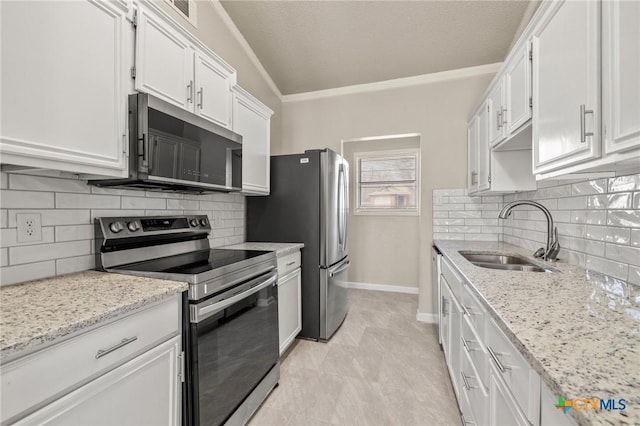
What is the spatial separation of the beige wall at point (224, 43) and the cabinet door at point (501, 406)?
111 inches

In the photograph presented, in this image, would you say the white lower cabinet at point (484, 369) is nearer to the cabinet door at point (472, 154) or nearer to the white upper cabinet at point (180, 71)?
the cabinet door at point (472, 154)

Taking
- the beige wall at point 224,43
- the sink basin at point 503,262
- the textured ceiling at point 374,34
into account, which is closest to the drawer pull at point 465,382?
the sink basin at point 503,262

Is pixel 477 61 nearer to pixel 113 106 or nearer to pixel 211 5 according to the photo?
pixel 211 5

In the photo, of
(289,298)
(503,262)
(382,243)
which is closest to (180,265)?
(289,298)

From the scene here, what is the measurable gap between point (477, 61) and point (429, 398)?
3.24m

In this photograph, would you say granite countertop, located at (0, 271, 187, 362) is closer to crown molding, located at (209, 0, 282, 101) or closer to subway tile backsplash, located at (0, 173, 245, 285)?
subway tile backsplash, located at (0, 173, 245, 285)

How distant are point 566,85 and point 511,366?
1100 millimetres

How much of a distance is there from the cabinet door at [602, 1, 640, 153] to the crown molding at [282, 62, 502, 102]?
242 cm

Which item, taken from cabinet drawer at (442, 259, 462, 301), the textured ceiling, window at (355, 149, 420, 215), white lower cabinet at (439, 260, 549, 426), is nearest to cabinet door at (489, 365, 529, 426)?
white lower cabinet at (439, 260, 549, 426)

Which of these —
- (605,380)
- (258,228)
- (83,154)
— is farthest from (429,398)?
(83,154)

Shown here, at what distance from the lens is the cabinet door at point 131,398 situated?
2.54ft

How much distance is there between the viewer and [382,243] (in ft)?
14.4

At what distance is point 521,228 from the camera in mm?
2342

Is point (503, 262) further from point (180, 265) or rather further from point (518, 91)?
point (180, 265)
